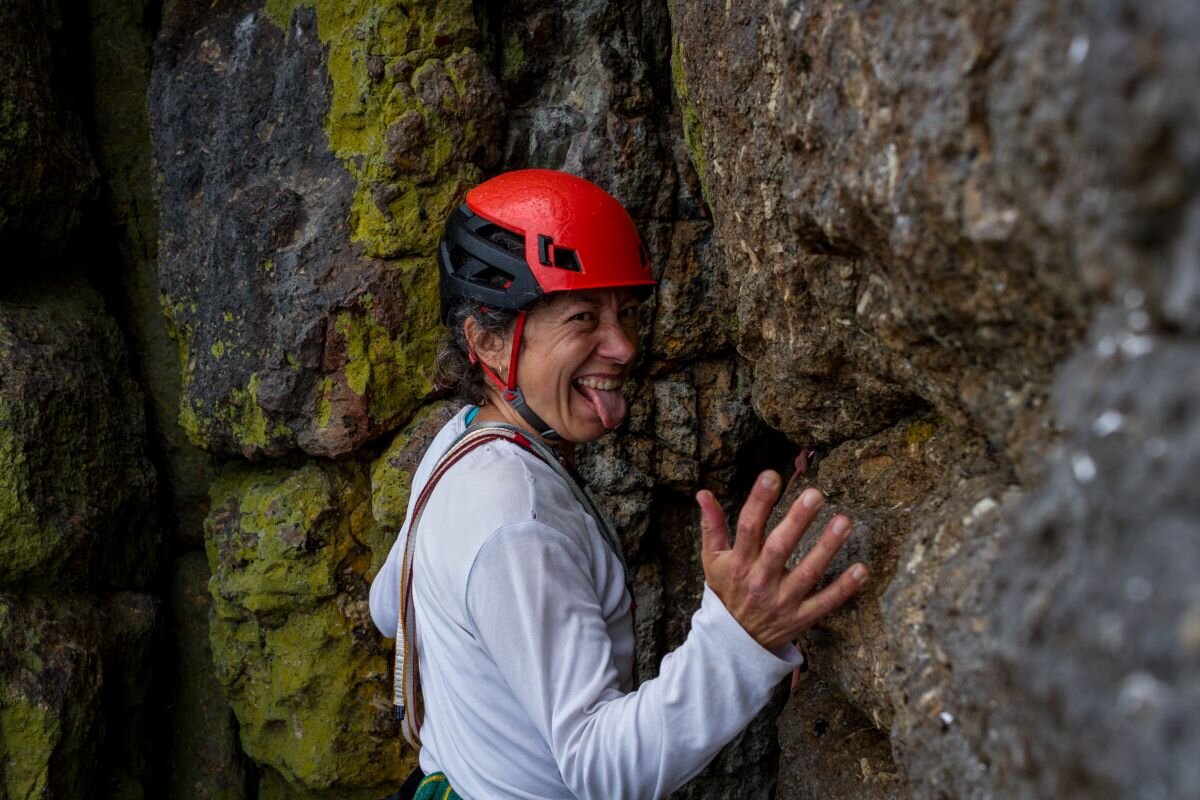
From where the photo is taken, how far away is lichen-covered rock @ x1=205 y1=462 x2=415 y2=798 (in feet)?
11.5

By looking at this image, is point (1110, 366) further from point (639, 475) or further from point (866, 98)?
point (639, 475)

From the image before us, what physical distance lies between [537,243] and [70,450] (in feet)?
7.01

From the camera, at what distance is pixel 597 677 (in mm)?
1880

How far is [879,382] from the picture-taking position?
2326 mm

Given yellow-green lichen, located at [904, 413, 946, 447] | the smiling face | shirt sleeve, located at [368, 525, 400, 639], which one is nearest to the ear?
the smiling face

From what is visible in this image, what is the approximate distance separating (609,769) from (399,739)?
6.48 ft

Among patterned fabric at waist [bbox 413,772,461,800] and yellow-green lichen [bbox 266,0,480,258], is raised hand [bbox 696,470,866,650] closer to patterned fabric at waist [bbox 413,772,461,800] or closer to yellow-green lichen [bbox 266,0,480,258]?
patterned fabric at waist [bbox 413,772,461,800]

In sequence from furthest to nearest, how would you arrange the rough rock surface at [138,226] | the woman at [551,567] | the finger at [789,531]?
the rough rock surface at [138,226] → the woman at [551,567] → the finger at [789,531]

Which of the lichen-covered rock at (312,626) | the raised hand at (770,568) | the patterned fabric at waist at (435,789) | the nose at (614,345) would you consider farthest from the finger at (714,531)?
the lichen-covered rock at (312,626)

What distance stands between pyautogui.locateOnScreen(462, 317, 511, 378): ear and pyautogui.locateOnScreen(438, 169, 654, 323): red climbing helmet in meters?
0.08

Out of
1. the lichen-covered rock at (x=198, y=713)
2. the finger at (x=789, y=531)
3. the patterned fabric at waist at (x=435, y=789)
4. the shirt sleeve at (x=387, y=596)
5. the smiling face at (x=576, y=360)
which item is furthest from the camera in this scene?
the lichen-covered rock at (x=198, y=713)

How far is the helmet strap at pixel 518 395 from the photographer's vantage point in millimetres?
2389

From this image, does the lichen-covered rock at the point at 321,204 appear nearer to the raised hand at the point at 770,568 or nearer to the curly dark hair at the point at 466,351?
the curly dark hair at the point at 466,351

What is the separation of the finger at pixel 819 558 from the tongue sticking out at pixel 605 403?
30.7 inches
